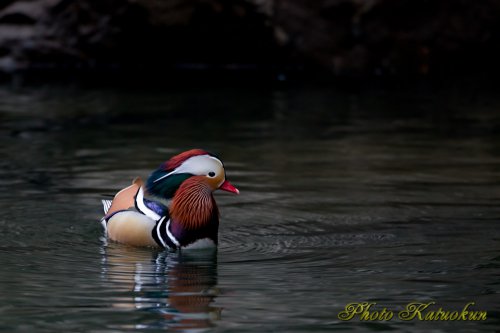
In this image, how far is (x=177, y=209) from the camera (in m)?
7.84

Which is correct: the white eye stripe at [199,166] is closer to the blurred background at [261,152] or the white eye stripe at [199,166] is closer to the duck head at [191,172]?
the duck head at [191,172]

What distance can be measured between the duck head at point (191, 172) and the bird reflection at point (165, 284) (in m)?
0.44

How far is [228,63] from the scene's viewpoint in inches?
714

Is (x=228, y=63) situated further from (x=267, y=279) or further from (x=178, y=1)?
(x=267, y=279)

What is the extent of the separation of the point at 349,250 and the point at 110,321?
7.27 feet

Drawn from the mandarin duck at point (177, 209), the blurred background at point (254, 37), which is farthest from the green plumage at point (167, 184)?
the blurred background at point (254, 37)

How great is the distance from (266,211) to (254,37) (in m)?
8.98

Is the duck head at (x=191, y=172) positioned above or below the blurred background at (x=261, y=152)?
above

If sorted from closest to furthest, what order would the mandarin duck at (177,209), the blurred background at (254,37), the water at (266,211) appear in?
the water at (266,211) < the mandarin duck at (177,209) < the blurred background at (254,37)

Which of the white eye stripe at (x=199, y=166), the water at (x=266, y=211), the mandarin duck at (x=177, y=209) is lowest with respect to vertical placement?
the water at (x=266, y=211)

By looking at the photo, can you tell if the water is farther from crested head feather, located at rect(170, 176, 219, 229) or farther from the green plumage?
the green plumage

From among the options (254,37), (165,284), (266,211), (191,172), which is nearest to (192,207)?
(191,172)

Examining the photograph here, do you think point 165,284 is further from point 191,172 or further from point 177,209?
point 191,172

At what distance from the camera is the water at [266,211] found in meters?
6.43
